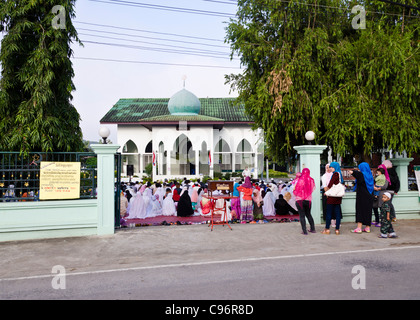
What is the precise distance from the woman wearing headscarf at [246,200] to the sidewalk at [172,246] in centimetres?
125

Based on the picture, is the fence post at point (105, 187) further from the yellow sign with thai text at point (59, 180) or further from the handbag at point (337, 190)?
the handbag at point (337, 190)

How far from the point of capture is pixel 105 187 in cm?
859

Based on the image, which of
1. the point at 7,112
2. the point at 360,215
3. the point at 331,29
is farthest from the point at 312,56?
the point at 7,112

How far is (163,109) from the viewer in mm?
31406

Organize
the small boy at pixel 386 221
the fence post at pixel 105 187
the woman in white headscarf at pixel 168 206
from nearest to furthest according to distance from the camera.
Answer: the small boy at pixel 386 221, the fence post at pixel 105 187, the woman in white headscarf at pixel 168 206

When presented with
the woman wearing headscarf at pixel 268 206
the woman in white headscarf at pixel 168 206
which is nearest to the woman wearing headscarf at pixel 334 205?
the woman wearing headscarf at pixel 268 206

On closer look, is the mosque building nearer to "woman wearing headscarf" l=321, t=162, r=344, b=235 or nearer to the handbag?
"woman wearing headscarf" l=321, t=162, r=344, b=235

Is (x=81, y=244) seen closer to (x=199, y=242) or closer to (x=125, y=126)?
(x=199, y=242)

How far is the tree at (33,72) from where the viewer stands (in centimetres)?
1024

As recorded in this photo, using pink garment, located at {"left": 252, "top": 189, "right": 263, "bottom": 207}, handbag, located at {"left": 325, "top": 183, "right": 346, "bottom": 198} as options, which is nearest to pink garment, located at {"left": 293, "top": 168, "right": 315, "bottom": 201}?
handbag, located at {"left": 325, "top": 183, "right": 346, "bottom": 198}

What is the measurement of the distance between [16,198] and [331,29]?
1159 centimetres

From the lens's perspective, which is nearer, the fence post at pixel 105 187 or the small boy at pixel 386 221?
the small boy at pixel 386 221

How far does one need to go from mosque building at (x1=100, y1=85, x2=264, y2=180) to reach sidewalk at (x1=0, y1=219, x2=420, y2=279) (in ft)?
59.8
